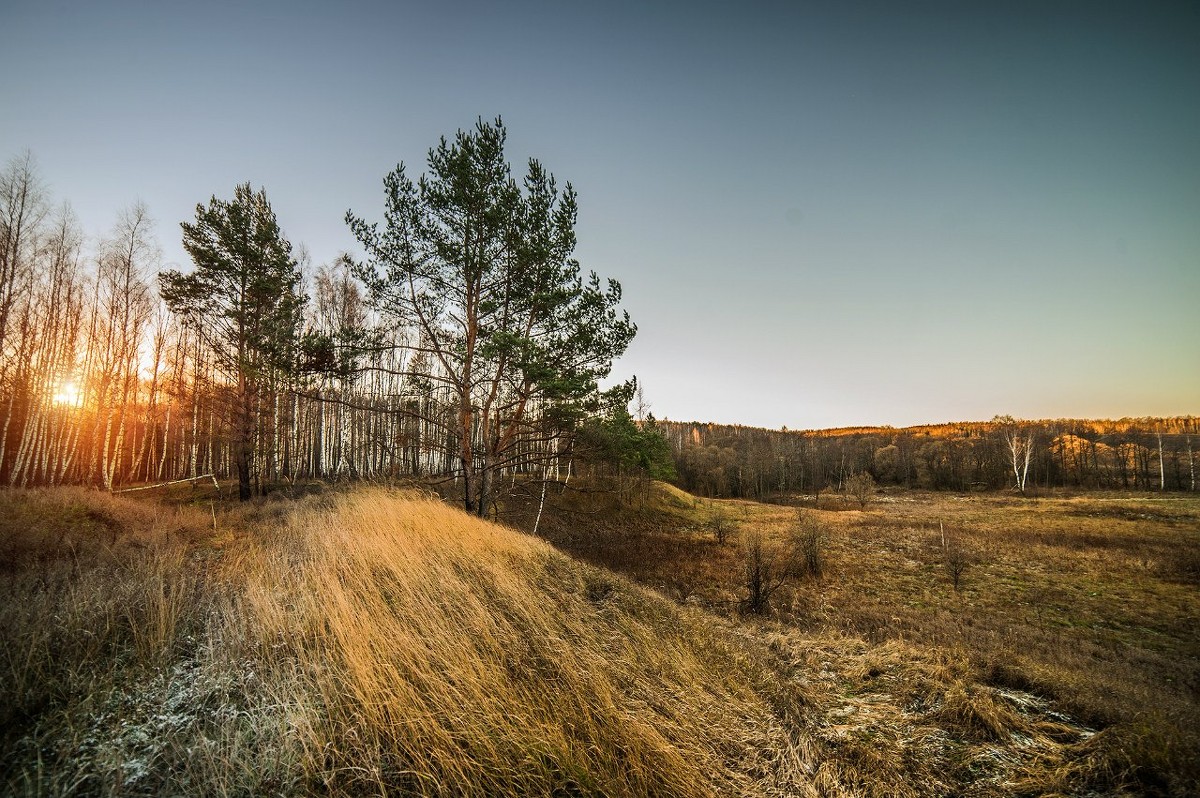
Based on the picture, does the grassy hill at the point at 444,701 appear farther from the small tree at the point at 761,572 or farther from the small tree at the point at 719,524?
the small tree at the point at 719,524

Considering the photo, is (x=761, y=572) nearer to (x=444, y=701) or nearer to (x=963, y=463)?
(x=444, y=701)

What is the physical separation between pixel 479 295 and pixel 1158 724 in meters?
12.5

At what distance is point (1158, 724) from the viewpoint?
3393 millimetres

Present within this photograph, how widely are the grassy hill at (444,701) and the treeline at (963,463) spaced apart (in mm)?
44383

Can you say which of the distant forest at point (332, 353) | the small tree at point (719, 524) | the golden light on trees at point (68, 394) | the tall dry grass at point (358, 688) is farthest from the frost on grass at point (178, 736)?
the golden light on trees at point (68, 394)

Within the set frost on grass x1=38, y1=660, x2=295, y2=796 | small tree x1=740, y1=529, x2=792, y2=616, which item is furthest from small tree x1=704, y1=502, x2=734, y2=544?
frost on grass x1=38, y1=660, x2=295, y2=796

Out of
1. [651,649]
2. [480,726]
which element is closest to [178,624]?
[480,726]

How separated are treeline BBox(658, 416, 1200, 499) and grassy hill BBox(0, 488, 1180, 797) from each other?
4438 centimetres

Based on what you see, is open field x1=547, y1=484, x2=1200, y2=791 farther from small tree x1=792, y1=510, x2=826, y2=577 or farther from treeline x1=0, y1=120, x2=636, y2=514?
treeline x1=0, y1=120, x2=636, y2=514

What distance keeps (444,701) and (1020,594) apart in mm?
18860

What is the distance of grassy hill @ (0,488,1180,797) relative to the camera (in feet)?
8.16

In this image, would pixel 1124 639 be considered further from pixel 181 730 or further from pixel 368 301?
pixel 368 301

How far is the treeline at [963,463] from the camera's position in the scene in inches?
2221

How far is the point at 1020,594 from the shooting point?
13.4 metres
